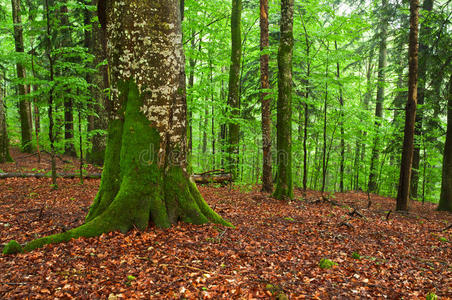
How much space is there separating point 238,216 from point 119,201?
9.45 ft

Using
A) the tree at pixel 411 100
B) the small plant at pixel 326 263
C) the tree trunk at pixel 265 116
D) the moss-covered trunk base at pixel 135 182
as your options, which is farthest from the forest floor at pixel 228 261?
the tree trunk at pixel 265 116

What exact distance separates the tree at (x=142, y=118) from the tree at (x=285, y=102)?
425 cm

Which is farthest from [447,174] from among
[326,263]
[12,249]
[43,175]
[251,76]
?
[43,175]

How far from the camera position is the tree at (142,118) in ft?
13.5

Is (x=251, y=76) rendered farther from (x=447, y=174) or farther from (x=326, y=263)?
(x=326, y=263)

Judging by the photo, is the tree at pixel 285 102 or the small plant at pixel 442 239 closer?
the small plant at pixel 442 239

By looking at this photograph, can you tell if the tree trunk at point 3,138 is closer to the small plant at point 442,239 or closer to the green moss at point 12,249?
the green moss at point 12,249

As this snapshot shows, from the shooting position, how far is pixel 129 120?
423 centimetres

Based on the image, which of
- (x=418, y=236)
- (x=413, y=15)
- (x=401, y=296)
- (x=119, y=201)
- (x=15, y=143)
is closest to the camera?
(x=401, y=296)

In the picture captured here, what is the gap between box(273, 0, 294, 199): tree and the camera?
7.68 m

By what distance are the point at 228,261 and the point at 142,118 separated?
265cm

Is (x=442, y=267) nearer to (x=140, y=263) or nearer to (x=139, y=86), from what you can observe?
(x=140, y=263)

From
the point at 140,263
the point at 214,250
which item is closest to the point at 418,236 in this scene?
the point at 214,250

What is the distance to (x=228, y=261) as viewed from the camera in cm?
354
